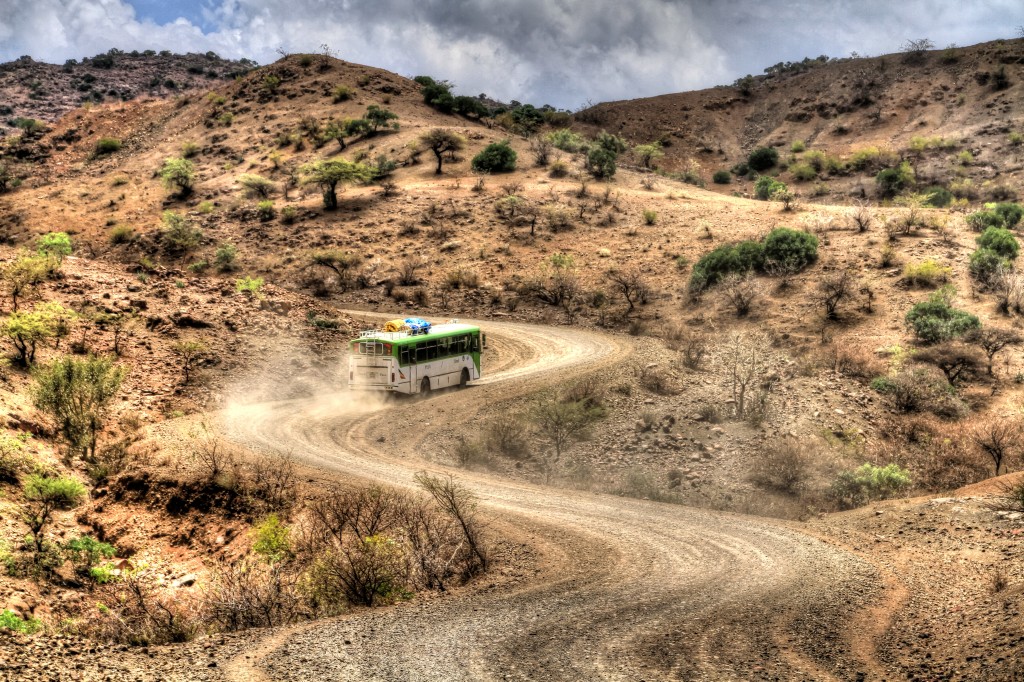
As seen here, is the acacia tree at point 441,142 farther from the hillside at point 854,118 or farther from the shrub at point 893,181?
the shrub at point 893,181

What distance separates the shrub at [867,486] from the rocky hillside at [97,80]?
13461cm

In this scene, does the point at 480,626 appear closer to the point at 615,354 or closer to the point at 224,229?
the point at 615,354

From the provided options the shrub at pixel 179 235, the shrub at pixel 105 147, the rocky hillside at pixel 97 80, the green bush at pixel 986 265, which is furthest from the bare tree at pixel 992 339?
the rocky hillside at pixel 97 80

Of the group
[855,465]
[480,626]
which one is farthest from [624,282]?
[480,626]

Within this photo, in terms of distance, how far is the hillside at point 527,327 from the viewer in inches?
781

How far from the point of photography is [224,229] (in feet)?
197

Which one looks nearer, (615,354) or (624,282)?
(615,354)

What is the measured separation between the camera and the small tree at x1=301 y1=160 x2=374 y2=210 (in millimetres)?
61812

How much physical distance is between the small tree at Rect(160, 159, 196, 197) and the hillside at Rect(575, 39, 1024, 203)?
68936mm

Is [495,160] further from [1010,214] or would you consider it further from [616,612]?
[616,612]

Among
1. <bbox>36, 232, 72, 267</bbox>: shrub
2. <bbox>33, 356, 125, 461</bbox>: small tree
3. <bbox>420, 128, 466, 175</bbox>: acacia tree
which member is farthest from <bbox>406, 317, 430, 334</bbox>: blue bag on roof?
<bbox>420, 128, 466, 175</bbox>: acacia tree

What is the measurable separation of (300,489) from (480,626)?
960 centimetres

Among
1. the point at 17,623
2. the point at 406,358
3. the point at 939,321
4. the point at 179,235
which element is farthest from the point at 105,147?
the point at 939,321

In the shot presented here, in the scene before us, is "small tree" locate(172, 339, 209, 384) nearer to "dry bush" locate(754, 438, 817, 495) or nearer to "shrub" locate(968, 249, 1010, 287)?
"dry bush" locate(754, 438, 817, 495)
